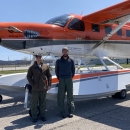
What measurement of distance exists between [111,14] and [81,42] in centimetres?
156

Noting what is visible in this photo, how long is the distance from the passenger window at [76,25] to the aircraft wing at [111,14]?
286 mm

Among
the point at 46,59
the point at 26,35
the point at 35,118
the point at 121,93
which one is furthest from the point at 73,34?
the point at 35,118

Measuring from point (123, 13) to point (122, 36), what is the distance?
5.48ft

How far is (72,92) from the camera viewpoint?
5062 millimetres

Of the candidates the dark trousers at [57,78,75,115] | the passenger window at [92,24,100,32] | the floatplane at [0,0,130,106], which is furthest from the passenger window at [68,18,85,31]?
the dark trousers at [57,78,75,115]

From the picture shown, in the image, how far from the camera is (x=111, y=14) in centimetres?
743

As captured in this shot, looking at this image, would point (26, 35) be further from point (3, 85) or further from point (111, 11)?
point (111, 11)

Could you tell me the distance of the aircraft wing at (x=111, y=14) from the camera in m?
6.87

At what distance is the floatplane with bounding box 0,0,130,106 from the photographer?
584 cm

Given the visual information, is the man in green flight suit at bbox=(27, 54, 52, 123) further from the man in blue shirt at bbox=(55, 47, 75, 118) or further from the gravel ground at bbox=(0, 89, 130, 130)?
the man in blue shirt at bbox=(55, 47, 75, 118)

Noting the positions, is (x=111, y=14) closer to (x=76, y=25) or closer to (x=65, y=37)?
(x=76, y=25)

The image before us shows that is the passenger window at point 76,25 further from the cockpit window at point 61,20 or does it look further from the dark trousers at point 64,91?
the dark trousers at point 64,91

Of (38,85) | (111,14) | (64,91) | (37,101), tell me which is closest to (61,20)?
(111,14)

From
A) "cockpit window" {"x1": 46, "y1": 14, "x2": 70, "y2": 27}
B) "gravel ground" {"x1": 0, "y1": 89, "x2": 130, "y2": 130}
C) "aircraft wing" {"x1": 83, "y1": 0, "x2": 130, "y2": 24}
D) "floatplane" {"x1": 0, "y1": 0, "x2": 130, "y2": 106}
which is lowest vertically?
"gravel ground" {"x1": 0, "y1": 89, "x2": 130, "y2": 130}
